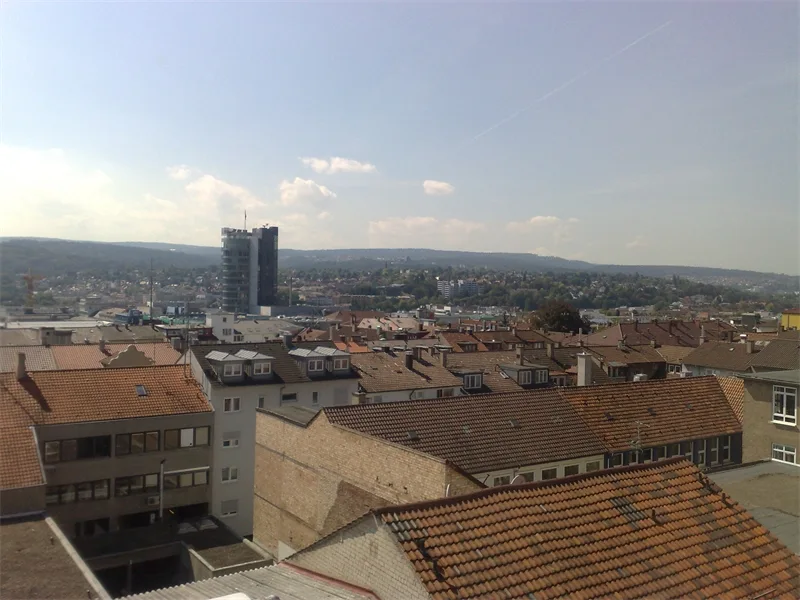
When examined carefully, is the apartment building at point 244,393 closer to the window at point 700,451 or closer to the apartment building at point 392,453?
the apartment building at point 392,453

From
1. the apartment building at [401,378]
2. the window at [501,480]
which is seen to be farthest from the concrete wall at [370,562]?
the apartment building at [401,378]

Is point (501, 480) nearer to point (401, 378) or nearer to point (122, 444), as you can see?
point (122, 444)

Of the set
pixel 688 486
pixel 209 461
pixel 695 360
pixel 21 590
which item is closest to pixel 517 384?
pixel 695 360

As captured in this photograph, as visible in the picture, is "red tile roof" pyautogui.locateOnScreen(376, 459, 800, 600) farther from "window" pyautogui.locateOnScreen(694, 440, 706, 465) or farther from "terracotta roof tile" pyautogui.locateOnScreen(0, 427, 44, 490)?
"window" pyautogui.locateOnScreen(694, 440, 706, 465)

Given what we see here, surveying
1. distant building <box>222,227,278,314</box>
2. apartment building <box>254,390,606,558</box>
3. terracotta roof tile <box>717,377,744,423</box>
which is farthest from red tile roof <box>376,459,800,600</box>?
distant building <box>222,227,278,314</box>

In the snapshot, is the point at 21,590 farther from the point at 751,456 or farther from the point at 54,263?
the point at 54,263
